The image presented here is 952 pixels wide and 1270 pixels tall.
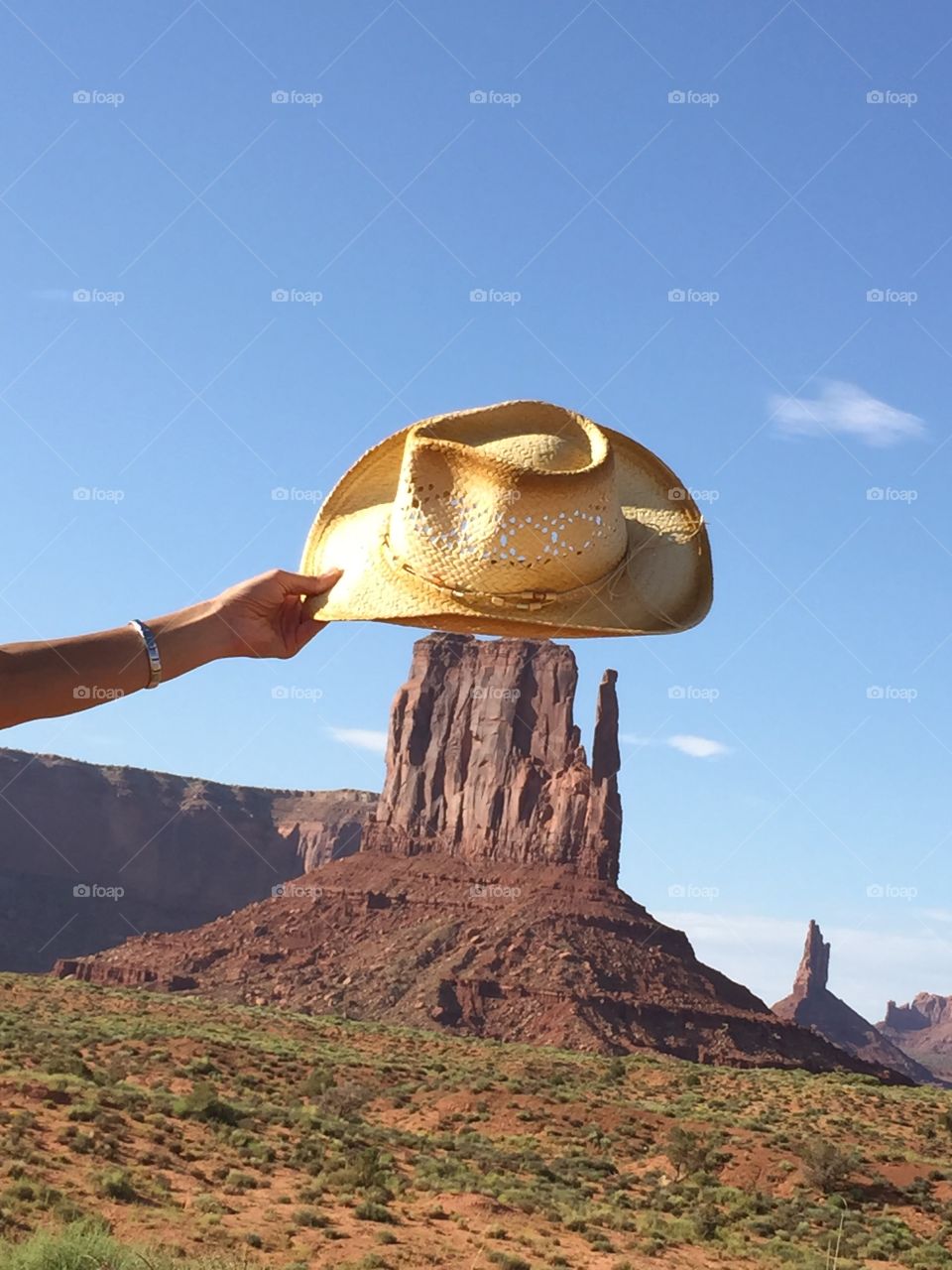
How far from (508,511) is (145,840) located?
15448 cm

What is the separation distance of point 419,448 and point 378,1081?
130 ft

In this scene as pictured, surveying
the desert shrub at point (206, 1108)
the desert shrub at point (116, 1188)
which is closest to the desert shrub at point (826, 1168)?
the desert shrub at point (206, 1108)

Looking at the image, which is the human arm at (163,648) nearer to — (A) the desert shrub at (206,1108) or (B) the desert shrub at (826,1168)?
(A) the desert shrub at (206,1108)

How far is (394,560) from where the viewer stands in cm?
369

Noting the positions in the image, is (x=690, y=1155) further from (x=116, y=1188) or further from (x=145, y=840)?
(x=145, y=840)

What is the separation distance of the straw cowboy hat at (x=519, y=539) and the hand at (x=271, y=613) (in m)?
0.06

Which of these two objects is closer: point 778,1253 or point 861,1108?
point 778,1253

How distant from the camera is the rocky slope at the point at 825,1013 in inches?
5768

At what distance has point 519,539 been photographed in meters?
3.46

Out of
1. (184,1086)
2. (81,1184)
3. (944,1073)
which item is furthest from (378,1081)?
(944,1073)

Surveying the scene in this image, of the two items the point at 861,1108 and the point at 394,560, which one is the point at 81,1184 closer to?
the point at 394,560

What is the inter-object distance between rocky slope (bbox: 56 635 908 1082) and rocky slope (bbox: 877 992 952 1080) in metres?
85.2

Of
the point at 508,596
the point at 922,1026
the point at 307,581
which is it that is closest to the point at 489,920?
the point at 307,581

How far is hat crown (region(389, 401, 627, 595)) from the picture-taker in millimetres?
3467
